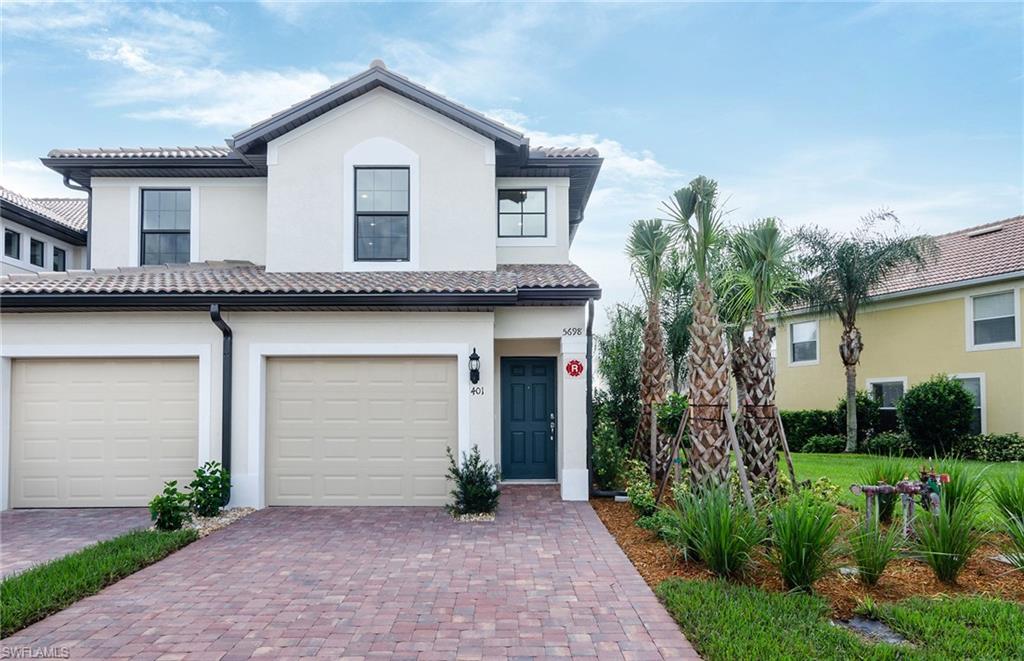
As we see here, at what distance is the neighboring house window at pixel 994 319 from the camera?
16375 millimetres

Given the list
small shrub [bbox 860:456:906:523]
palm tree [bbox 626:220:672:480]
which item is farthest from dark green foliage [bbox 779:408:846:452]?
small shrub [bbox 860:456:906:523]

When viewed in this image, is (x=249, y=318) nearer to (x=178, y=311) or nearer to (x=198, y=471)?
(x=178, y=311)

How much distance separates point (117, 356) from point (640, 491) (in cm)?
870

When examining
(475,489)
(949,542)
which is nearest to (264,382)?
→ (475,489)

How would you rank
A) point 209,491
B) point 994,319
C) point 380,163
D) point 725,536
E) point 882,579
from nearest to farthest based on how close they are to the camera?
point 725,536
point 882,579
point 209,491
point 380,163
point 994,319

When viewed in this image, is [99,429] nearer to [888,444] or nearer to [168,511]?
[168,511]

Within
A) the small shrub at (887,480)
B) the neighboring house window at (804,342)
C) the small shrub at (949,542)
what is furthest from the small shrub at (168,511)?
the neighboring house window at (804,342)

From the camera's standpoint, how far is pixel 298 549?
7.74 m

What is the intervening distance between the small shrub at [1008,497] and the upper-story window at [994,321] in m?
11.4

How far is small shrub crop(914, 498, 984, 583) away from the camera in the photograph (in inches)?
242

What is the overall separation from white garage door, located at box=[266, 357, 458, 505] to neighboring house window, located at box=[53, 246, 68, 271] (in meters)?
11.8

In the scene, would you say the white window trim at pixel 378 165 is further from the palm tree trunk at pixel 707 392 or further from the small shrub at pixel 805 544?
the small shrub at pixel 805 544

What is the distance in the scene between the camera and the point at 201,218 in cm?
1265

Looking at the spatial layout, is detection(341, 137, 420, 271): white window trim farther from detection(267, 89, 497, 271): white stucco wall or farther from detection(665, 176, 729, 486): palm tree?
detection(665, 176, 729, 486): palm tree
